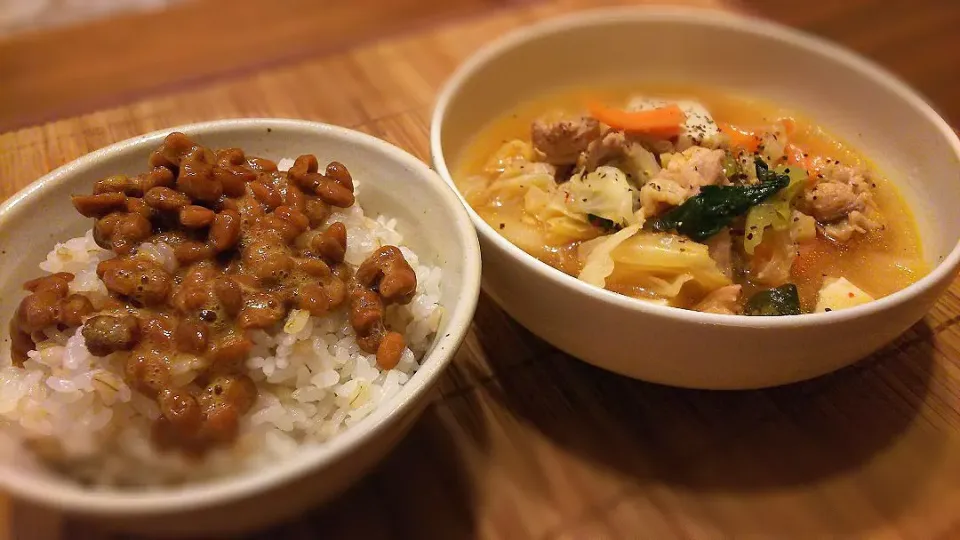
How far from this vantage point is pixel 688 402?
5.76 feet

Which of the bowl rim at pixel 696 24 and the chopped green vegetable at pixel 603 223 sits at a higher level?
the bowl rim at pixel 696 24

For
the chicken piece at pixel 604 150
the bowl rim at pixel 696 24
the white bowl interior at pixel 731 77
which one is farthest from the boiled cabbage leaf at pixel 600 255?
the white bowl interior at pixel 731 77

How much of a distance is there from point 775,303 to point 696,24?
1.12m

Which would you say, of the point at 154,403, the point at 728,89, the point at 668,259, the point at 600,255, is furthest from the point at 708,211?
the point at 154,403

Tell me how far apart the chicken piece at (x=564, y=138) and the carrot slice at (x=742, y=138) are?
0.43 meters

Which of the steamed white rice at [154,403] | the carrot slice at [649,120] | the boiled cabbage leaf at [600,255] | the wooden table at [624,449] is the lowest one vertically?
the wooden table at [624,449]

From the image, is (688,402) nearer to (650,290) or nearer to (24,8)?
(650,290)

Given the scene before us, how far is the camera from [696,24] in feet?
7.87

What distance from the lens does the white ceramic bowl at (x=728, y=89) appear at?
1457 millimetres

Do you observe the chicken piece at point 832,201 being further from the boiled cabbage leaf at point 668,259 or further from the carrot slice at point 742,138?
the boiled cabbage leaf at point 668,259

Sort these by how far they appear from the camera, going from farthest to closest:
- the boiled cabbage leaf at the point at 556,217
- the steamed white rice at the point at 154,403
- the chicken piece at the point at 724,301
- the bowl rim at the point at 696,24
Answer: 1. the boiled cabbage leaf at the point at 556,217
2. the chicken piece at the point at 724,301
3. the bowl rim at the point at 696,24
4. the steamed white rice at the point at 154,403

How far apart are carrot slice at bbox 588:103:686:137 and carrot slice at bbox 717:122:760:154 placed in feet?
0.54

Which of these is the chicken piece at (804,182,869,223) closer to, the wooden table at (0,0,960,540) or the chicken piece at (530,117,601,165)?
the wooden table at (0,0,960,540)

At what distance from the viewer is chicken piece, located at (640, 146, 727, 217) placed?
71.3 inches
